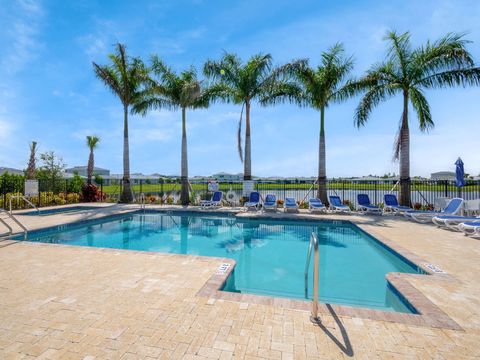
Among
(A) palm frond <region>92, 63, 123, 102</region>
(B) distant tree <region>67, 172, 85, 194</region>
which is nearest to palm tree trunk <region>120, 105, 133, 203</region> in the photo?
(A) palm frond <region>92, 63, 123, 102</region>

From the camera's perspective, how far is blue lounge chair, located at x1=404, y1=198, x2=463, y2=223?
9.02 metres

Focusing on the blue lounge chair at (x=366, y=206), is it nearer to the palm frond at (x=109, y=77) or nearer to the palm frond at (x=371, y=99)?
the palm frond at (x=371, y=99)

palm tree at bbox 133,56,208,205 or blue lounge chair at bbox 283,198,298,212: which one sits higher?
palm tree at bbox 133,56,208,205

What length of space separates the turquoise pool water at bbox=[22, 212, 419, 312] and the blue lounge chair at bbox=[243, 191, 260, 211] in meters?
1.24

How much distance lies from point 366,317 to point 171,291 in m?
2.65

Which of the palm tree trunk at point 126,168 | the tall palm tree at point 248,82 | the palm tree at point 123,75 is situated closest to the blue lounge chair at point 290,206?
the tall palm tree at point 248,82

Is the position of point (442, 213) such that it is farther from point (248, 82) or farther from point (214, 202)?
point (248, 82)

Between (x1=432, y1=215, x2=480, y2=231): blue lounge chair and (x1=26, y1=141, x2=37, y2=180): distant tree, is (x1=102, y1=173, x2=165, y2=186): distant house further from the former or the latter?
(x1=432, y1=215, x2=480, y2=231): blue lounge chair

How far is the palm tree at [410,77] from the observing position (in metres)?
10.5

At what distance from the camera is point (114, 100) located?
16281 millimetres

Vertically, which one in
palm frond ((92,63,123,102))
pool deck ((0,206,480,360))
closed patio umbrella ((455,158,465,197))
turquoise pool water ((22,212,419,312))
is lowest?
turquoise pool water ((22,212,419,312))

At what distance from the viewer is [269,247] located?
7.58 metres

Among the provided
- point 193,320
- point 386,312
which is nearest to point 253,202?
point 386,312

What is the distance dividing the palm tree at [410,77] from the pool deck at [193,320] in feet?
29.5
